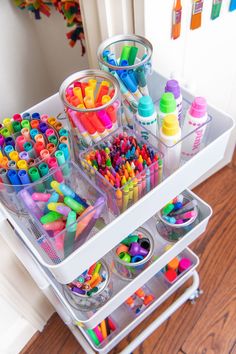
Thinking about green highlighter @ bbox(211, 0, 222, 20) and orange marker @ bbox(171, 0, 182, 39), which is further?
green highlighter @ bbox(211, 0, 222, 20)

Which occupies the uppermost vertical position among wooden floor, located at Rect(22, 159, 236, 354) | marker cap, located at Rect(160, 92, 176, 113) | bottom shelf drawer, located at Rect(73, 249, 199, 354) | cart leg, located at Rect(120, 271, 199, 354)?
marker cap, located at Rect(160, 92, 176, 113)

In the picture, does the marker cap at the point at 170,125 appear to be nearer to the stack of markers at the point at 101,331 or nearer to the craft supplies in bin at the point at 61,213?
the craft supplies in bin at the point at 61,213

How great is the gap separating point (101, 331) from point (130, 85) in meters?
0.69

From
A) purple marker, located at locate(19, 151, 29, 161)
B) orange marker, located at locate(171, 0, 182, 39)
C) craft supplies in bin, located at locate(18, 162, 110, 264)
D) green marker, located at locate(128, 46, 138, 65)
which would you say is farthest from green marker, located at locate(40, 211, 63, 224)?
orange marker, located at locate(171, 0, 182, 39)

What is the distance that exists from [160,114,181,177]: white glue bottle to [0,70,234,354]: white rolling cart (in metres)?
0.03

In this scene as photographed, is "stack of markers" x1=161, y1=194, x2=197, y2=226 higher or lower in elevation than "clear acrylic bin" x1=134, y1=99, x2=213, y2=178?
lower

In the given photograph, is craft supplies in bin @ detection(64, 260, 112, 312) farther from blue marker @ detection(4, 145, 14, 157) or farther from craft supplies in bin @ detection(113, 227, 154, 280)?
blue marker @ detection(4, 145, 14, 157)

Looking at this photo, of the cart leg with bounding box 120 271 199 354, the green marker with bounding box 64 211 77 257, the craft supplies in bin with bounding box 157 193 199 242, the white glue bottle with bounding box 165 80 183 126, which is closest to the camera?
the green marker with bounding box 64 211 77 257

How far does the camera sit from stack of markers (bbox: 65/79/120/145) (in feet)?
1.95

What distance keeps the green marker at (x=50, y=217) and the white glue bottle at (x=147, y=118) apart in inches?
8.1

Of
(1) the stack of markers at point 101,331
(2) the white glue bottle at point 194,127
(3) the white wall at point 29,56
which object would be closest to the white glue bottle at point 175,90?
(2) the white glue bottle at point 194,127

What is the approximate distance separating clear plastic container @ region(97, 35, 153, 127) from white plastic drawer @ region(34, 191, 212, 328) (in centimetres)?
33

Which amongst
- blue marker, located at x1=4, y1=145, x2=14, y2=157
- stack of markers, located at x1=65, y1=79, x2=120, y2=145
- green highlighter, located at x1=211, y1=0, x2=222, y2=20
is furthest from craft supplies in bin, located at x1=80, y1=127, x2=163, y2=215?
green highlighter, located at x1=211, y1=0, x2=222, y2=20

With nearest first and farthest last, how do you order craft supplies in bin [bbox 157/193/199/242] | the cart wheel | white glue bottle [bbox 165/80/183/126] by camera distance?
white glue bottle [bbox 165/80/183/126], craft supplies in bin [bbox 157/193/199/242], the cart wheel
